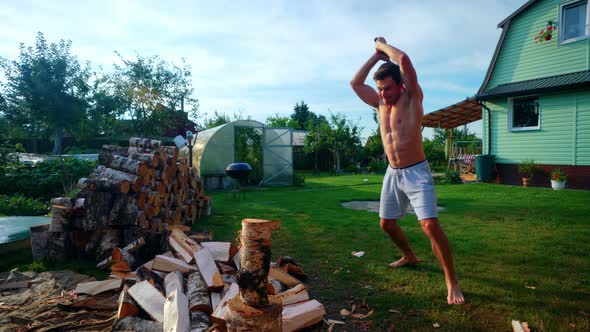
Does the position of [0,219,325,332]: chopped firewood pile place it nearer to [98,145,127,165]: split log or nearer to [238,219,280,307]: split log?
[238,219,280,307]: split log

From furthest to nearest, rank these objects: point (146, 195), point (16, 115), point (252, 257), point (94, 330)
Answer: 1. point (16, 115)
2. point (146, 195)
3. point (94, 330)
4. point (252, 257)

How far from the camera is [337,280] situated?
A: 3.22 m

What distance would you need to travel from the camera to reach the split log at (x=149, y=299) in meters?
2.30

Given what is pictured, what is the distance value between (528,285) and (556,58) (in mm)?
9985

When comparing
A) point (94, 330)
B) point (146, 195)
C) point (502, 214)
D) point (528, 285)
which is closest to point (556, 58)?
point (502, 214)

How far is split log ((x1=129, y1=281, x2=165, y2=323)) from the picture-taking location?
230cm

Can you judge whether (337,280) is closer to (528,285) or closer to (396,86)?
(528,285)

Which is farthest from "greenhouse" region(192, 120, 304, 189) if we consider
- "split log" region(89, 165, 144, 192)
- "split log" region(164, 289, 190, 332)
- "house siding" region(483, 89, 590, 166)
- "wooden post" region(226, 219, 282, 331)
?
"wooden post" region(226, 219, 282, 331)

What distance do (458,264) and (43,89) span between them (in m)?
21.3

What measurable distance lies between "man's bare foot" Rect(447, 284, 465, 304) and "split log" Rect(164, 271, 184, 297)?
203cm

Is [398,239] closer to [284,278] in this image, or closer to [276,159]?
[284,278]

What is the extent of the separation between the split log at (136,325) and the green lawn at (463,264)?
4.00 feet

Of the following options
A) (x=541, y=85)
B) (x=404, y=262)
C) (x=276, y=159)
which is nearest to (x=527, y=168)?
(x=541, y=85)

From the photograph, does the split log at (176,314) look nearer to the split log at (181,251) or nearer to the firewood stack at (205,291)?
the firewood stack at (205,291)
